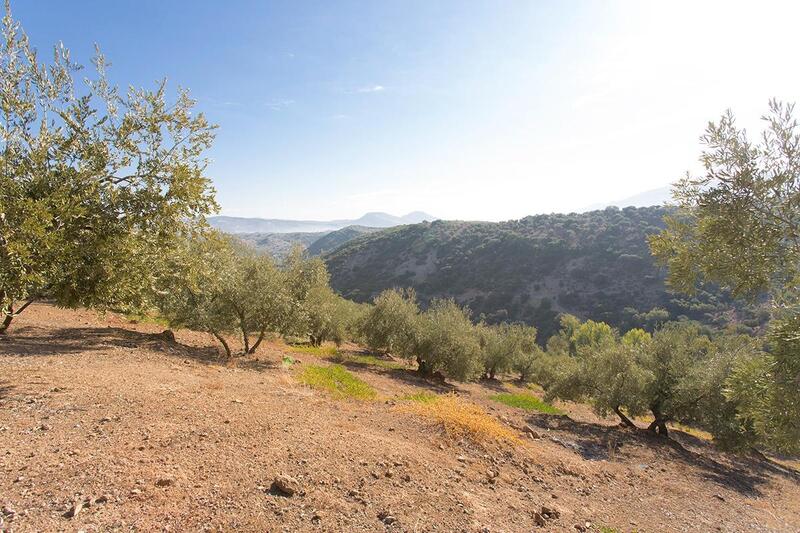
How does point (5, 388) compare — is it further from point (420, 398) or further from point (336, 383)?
point (420, 398)

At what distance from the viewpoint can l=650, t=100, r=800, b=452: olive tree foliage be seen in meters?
7.76

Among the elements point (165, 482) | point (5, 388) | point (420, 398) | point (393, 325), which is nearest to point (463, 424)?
point (420, 398)

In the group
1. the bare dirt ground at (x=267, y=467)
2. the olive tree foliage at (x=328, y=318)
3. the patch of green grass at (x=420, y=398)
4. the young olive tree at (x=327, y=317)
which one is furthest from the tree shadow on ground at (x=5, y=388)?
the olive tree foliage at (x=328, y=318)

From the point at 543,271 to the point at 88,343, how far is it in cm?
11391

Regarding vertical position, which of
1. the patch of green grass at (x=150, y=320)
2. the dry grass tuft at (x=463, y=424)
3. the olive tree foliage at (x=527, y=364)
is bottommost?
the olive tree foliage at (x=527, y=364)

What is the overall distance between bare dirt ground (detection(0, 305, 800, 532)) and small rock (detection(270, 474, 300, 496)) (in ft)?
0.34

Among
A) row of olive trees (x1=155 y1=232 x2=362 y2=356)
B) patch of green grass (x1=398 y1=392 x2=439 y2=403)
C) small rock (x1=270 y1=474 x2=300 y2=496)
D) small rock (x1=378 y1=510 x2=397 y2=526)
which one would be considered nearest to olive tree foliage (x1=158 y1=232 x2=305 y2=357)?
row of olive trees (x1=155 y1=232 x2=362 y2=356)

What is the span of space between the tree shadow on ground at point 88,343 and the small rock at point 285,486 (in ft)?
38.6

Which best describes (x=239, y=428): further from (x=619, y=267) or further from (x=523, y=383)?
(x=619, y=267)

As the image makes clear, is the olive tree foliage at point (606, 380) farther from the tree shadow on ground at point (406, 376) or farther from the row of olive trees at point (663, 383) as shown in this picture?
the tree shadow on ground at point (406, 376)

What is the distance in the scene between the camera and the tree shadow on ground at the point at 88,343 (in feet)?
Result: 45.3

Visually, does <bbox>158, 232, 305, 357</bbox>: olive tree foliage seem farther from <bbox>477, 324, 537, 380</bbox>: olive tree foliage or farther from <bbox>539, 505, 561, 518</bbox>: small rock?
<bbox>477, 324, 537, 380</bbox>: olive tree foliage

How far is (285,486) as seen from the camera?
662 centimetres

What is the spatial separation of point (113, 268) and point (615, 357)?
77.1 feet
